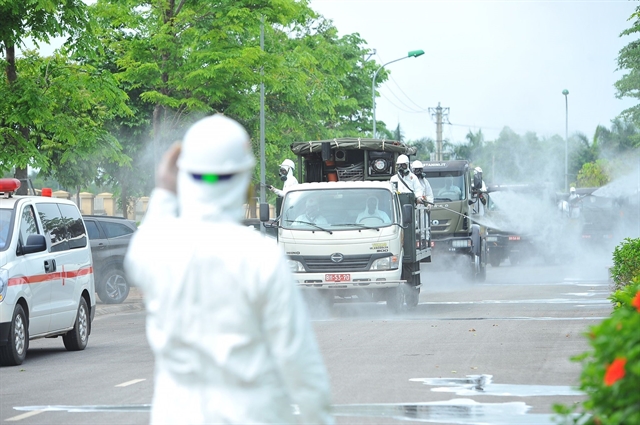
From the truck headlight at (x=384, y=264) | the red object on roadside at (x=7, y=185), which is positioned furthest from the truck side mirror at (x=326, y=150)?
the red object on roadside at (x=7, y=185)

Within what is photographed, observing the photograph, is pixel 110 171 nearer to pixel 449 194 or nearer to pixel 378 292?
pixel 449 194

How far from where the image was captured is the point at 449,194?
2930 centimetres

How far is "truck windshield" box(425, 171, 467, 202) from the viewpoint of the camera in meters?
29.2

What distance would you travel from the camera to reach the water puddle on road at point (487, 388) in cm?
966

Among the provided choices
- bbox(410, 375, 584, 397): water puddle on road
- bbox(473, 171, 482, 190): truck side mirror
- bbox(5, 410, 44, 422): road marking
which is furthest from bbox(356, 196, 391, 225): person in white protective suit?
bbox(5, 410, 44, 422): road marking

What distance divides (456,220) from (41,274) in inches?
651

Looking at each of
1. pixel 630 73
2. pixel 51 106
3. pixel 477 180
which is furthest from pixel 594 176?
pixel 51 106

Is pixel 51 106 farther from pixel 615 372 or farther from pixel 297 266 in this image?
pixel 615 372

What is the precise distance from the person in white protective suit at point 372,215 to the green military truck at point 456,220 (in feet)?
30.8

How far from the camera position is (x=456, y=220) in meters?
28.7

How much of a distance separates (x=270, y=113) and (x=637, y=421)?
3226cm

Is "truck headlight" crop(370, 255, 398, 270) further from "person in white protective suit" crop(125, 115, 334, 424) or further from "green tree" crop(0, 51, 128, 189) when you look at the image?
"person in white protective suit" crop(125, 115, 334, 424)

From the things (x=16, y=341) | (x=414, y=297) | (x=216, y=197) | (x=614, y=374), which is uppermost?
(x=216, y=197)

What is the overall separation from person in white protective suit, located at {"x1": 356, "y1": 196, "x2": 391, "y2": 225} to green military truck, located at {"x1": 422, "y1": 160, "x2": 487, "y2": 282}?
9.40m
